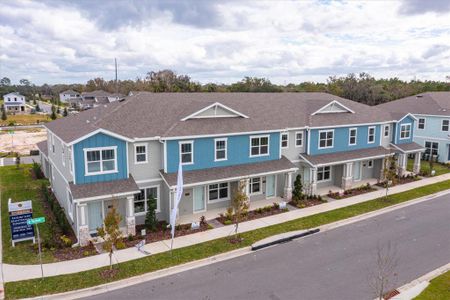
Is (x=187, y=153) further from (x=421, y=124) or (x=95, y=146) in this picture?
(x=421, y=124)

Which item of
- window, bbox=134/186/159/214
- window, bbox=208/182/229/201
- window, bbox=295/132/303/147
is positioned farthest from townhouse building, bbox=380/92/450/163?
window, bbox=134/186/159/214

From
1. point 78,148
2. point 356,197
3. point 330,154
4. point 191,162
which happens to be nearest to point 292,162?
point 330,154

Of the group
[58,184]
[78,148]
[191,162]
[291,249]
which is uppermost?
[78,148]

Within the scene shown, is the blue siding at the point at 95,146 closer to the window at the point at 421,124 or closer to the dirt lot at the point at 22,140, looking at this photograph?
the dirt lot at the point at 22,140

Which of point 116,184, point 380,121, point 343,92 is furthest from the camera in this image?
point 343,92

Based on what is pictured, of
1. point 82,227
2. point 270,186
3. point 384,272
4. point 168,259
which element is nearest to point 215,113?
point 270,186

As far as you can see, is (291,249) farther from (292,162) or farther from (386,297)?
(292,162)
